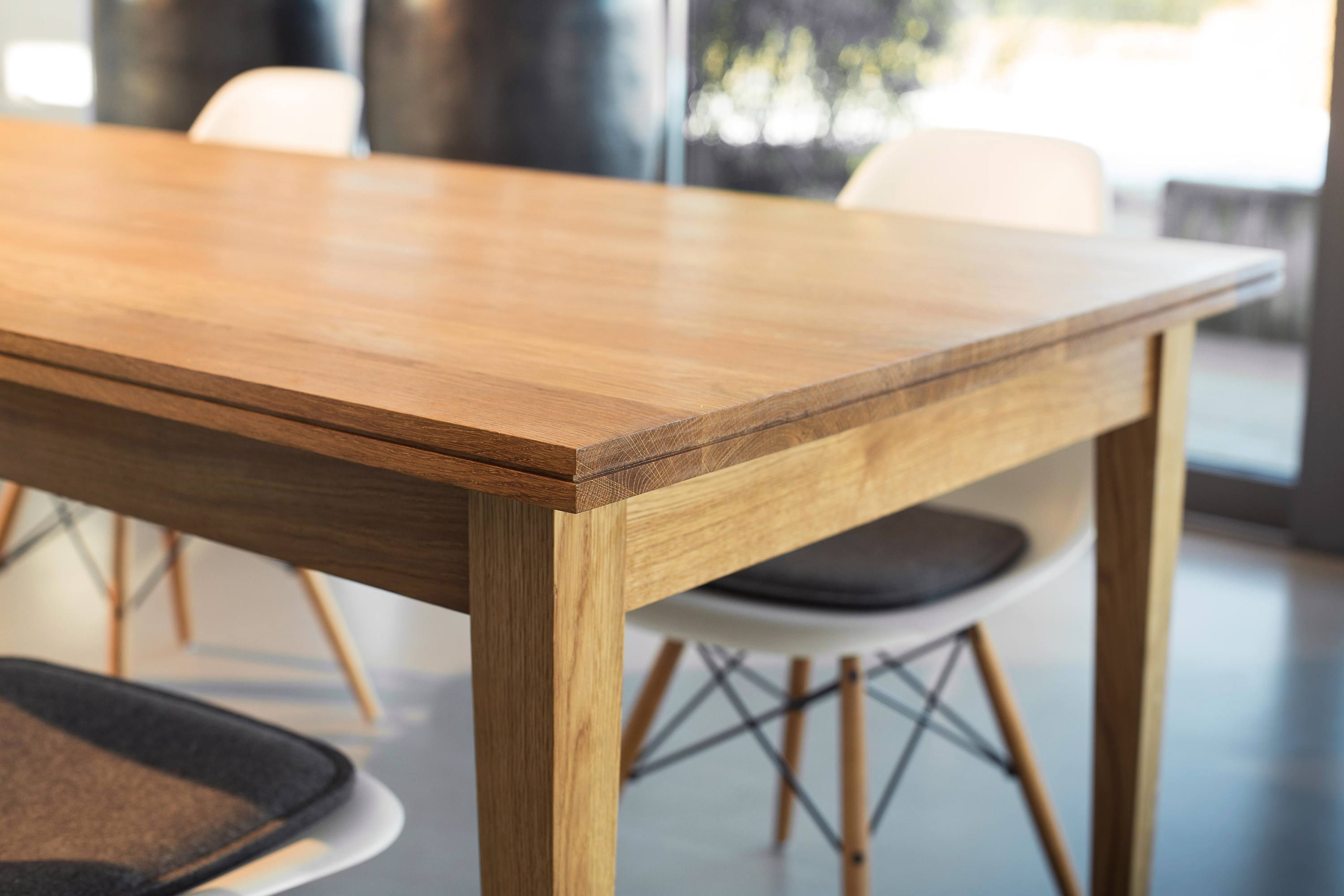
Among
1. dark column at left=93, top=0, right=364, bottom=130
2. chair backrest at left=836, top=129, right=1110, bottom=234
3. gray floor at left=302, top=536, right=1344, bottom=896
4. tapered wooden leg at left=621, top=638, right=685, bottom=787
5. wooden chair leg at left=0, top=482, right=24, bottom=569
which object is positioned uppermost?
dark column at left=93, top=0, right=364, bottom=130

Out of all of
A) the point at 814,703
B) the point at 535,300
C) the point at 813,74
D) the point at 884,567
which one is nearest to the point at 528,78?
the point at 813,74

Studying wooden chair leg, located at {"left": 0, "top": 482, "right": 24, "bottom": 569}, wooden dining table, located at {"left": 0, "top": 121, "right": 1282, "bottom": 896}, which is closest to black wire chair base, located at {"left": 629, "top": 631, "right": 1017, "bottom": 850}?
wooden dining table, located at {"left": 0, "top": 121, "right": 1282, "bottom": 896}

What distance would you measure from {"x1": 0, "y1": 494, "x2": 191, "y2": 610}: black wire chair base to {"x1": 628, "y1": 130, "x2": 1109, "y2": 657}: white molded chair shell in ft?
3.60

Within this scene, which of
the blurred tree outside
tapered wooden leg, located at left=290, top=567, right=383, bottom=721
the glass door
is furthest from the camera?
the blurred tree outside

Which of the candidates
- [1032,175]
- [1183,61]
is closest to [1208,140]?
[1183,61]

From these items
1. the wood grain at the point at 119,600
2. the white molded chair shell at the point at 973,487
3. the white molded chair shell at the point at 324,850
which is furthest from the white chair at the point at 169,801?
the wood grain at the point at 119,600

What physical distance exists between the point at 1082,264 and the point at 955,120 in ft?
6.97

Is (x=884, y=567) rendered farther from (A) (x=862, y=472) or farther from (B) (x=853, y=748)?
(A) (x=862, y=472)

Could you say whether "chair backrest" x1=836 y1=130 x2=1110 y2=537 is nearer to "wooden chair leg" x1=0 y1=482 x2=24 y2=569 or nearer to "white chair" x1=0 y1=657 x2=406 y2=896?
"white chair" x1=0 y1=657 x2=406 y2=896

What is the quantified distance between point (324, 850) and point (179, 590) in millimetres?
1413

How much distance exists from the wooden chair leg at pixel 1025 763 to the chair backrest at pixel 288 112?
4.63 feet

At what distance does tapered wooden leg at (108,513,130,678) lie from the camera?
184 cm

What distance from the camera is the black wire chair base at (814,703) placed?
55.4 inches

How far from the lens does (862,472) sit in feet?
2.76
